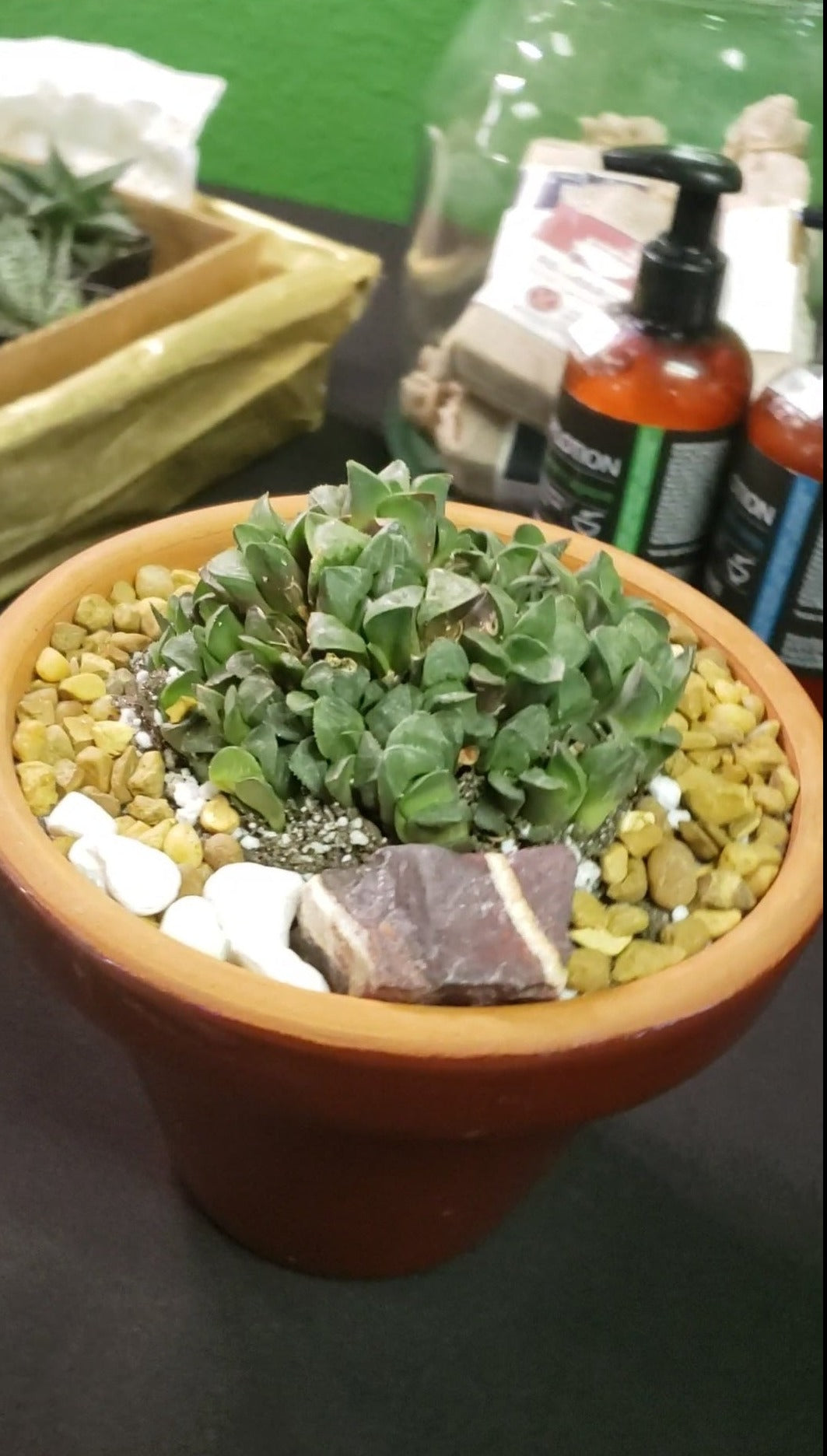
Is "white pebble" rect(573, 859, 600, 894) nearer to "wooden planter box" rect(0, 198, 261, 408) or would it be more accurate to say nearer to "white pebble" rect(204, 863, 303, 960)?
"white pebble" rect(204, 863, 303, 960)

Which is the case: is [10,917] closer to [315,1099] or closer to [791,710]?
[315,1099]

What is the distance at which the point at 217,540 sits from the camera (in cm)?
45

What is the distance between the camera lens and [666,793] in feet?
1.29

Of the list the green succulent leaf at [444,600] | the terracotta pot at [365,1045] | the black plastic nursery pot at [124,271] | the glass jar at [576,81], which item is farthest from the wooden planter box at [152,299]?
the green succulent leaf at [444,600]

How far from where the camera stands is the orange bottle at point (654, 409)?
0.54 metres

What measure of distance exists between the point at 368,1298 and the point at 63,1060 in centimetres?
15

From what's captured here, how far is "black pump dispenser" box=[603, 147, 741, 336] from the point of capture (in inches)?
19.0

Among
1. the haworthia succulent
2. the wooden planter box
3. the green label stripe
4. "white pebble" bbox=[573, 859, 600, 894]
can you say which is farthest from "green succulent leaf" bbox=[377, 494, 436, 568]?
the wooden planter box

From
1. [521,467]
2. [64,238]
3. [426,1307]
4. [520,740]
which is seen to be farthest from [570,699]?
[64,238]

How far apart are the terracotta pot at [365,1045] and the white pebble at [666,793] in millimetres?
39

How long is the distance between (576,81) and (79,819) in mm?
599

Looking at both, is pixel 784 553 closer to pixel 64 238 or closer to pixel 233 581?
pixel 233 581

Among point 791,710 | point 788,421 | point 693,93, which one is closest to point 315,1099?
point 791,710

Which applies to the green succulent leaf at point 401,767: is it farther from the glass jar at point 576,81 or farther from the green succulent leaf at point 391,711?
the glass jar at point 576,81
